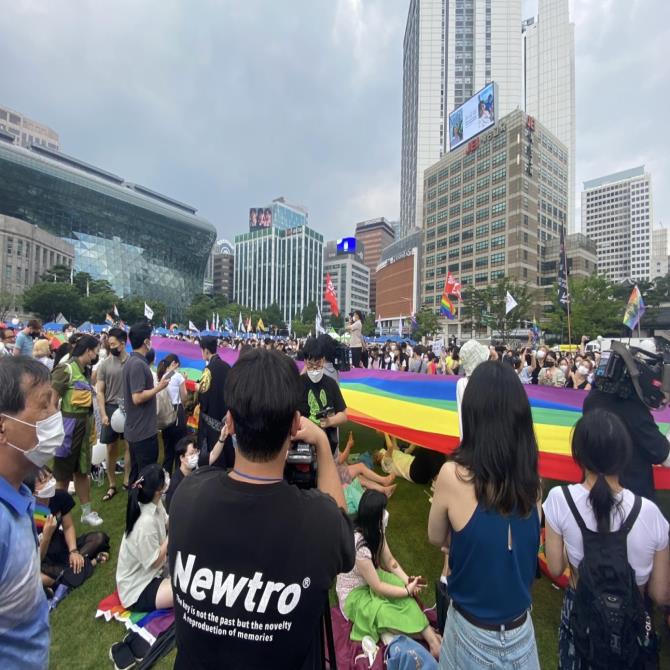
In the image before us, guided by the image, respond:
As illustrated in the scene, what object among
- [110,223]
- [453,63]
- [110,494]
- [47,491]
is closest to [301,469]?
[47,491]

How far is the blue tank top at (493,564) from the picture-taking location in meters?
1.38

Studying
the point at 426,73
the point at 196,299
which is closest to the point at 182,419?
the point at 196,299

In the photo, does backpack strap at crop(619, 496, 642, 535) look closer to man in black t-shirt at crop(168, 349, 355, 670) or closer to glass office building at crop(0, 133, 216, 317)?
man in black t-shirt at crop(168, 349, 355, 670)

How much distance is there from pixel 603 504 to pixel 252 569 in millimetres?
1678

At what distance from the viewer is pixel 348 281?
11250 cm

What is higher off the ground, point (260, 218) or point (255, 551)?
point (260, 218)

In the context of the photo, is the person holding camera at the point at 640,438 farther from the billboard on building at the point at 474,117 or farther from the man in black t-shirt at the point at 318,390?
the billboard on building at the point at 474,117

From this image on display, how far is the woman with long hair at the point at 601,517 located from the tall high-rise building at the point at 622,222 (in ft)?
421

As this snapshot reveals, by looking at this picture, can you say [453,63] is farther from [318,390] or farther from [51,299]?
[318,390]

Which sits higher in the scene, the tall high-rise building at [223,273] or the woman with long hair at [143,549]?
the tall high-rise building at [223,273]

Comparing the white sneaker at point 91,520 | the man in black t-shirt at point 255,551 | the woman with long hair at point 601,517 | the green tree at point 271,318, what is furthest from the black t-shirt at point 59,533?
the green tree at point 271,318

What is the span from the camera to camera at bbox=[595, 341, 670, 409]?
7.75ft

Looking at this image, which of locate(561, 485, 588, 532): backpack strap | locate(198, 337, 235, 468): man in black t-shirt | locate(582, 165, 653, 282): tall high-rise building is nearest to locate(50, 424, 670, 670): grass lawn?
locate(561, 485, 588, 532): backpack strap

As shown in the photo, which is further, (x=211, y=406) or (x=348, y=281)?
(x=348, y=281)
